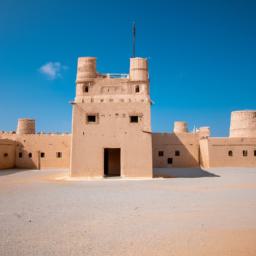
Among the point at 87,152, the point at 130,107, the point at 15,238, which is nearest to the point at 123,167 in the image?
the point at 87,152

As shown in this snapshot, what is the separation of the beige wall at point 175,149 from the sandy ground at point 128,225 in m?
17.9

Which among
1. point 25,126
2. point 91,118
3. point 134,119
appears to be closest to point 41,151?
point 25,126

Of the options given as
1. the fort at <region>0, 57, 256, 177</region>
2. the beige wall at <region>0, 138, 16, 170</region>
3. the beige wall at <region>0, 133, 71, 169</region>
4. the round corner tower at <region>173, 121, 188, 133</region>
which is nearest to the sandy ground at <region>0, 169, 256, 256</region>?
the fort at <region>0, 57, 256, 177</region>

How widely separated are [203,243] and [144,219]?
1.78 meters

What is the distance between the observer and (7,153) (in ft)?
79.9

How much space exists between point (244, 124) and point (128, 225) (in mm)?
26239

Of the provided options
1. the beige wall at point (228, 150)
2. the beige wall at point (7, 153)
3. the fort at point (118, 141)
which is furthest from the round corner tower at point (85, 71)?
the beige wall at point (228, 150)

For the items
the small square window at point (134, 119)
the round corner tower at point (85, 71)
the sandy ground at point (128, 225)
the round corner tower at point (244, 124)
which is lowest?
the sandy ground at point (128, 225)

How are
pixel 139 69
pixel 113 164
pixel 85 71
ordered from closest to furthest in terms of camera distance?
pixel 113 164 < pixel 139 69 < pixel 85 71

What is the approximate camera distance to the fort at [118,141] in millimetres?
15938

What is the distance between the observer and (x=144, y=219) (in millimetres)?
5891

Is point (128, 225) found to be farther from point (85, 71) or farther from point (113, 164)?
point (85, 71)

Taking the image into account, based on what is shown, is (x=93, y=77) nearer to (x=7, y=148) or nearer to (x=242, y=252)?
(x=7, y=148)

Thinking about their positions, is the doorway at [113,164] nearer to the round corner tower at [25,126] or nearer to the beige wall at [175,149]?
the beige wall at [175,149]
